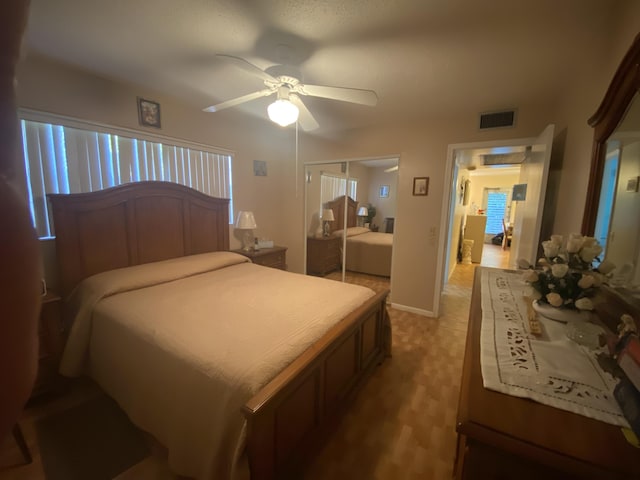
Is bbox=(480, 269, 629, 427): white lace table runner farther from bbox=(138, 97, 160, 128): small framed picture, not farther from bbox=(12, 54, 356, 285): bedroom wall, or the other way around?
bbox=(138, 97, 160, 128): small framed picture

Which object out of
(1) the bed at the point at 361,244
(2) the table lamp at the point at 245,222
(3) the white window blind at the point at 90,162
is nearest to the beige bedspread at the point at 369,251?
(1) the bed at the point at 361,244

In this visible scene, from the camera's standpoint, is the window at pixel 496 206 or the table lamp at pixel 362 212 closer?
the table lamp at pixel 362 212

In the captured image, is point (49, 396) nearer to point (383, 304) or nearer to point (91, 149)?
point (91, 149)

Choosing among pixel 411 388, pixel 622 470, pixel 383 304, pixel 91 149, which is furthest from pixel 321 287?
pixel 91 149

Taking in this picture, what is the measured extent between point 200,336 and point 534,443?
1.31 m

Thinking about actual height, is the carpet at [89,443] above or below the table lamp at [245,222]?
below

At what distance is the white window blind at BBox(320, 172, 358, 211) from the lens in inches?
146

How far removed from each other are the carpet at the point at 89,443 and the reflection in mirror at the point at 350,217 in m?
2.87

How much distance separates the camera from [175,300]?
181 centimetres

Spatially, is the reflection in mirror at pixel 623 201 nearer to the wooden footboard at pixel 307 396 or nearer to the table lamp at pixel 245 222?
the wooden footboard at pixel 307 396

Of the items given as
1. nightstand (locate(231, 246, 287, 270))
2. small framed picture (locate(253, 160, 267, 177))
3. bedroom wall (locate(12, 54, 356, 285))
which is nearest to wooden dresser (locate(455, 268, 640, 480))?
bedroom wall (locate(12, 54, 356, 285))

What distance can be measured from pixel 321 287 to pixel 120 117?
2204 millimetres

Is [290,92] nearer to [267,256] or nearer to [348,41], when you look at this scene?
[348,41]

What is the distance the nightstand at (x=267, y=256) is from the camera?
3.25 metres
